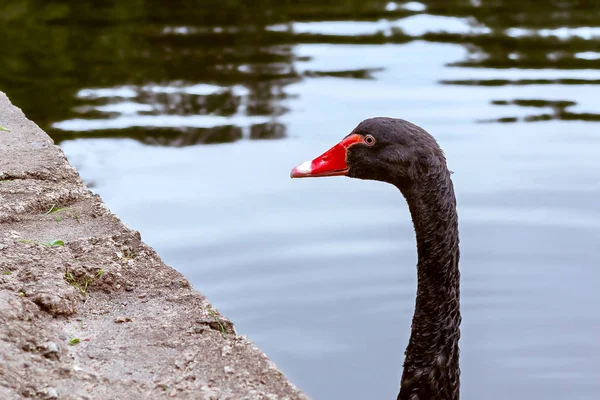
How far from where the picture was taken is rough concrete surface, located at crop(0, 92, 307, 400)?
2.36 metres

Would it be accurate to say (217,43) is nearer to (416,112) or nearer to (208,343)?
(416,112)

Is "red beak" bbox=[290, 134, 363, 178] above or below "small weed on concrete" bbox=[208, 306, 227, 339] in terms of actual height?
above

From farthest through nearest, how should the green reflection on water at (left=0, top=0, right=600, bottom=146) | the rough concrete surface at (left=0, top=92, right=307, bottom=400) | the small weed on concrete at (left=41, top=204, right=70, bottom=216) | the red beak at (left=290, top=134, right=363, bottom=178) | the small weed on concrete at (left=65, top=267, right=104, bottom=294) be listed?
1. the green reflection on water at (left=0, top=0, right=600, bottom=146)
2. the small weed on concrete at (left=41, top=204, right=70, bottom=216)
3. the red beak at (left=290, top=134, right=363, bottom=178)
4. the small weed on concrete at (left=65, top=267, right=104, bottom=294)
5. the rough concrete surface at (left=0, top=92, right=307, bottom=400)

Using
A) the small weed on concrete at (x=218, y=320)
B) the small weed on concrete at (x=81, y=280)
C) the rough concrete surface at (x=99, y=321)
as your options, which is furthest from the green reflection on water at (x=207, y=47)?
the small weed on concrete at (x=218, y=320)

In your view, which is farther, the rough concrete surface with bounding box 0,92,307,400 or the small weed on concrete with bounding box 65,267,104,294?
the small weed on concrete with bounding box 65,267,104,294

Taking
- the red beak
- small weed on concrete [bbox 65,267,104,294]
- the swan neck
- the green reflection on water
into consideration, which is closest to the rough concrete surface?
small weed on concrete [bbox 65,267,104,294]

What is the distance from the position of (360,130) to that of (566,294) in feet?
6.43

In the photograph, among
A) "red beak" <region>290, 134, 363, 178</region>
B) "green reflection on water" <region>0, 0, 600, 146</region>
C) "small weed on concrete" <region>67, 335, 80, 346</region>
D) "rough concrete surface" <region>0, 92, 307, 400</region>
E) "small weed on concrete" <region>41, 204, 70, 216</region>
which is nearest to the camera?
"rough concrete surface" <region>0, 92, 307, 400</region>

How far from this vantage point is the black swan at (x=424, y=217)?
9.57ft

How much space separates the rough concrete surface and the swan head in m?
0.58

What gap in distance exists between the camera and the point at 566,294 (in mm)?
4570

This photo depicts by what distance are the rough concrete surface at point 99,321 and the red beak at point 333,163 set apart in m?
0.52

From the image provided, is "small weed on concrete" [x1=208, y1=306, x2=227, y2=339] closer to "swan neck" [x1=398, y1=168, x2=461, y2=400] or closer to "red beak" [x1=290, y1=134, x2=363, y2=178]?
"red beak" [x1=290, y1=134, x2=363, y2=178]

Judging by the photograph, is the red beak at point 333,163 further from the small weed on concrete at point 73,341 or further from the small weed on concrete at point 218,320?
the small weed on concrete at point 73,341
